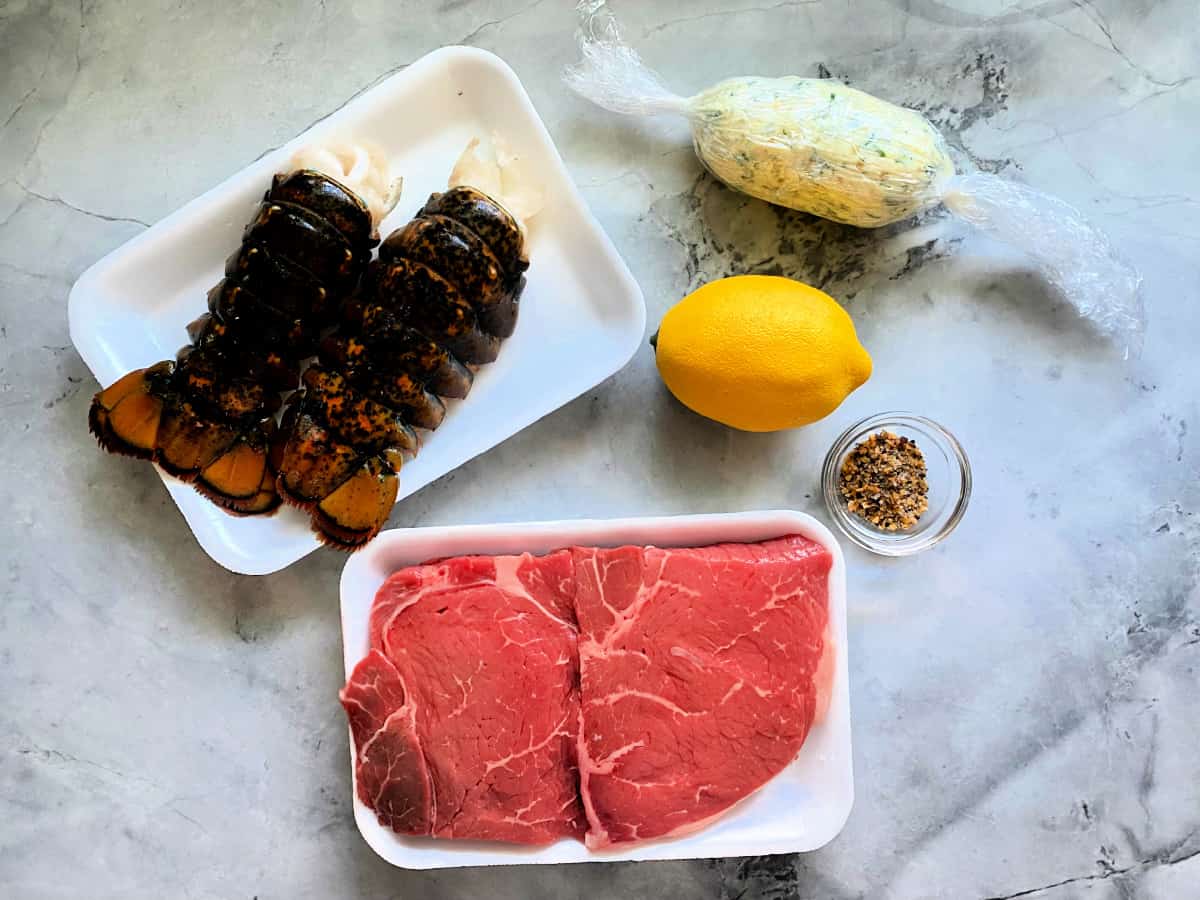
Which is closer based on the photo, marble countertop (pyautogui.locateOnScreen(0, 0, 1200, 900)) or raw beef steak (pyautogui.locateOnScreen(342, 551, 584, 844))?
raw beef steak (pyautogui.locateOnScreen(342, 551, 584, 844))

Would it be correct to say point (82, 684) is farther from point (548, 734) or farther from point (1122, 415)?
point (1122, 415)

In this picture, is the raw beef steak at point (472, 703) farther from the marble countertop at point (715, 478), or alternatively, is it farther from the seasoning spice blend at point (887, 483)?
the seasoning spice blend at point (887, 483)

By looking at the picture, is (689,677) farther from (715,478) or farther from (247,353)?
(247,353)

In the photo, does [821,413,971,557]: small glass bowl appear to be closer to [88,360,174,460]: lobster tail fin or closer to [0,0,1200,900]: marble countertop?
[0,0,1200,900]: marble countertop

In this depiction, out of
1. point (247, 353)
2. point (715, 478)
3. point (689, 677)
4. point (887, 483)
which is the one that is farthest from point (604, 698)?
point (247, 353)

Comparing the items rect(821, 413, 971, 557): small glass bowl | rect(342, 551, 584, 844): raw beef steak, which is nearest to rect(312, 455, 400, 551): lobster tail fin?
rect(342, 551, 584, 844): raw beef steak

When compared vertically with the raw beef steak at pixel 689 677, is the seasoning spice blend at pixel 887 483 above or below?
above

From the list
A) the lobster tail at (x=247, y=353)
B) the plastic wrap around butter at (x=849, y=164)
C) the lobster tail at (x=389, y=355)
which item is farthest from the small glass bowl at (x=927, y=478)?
the lobster tail at (x=247, y=353)
